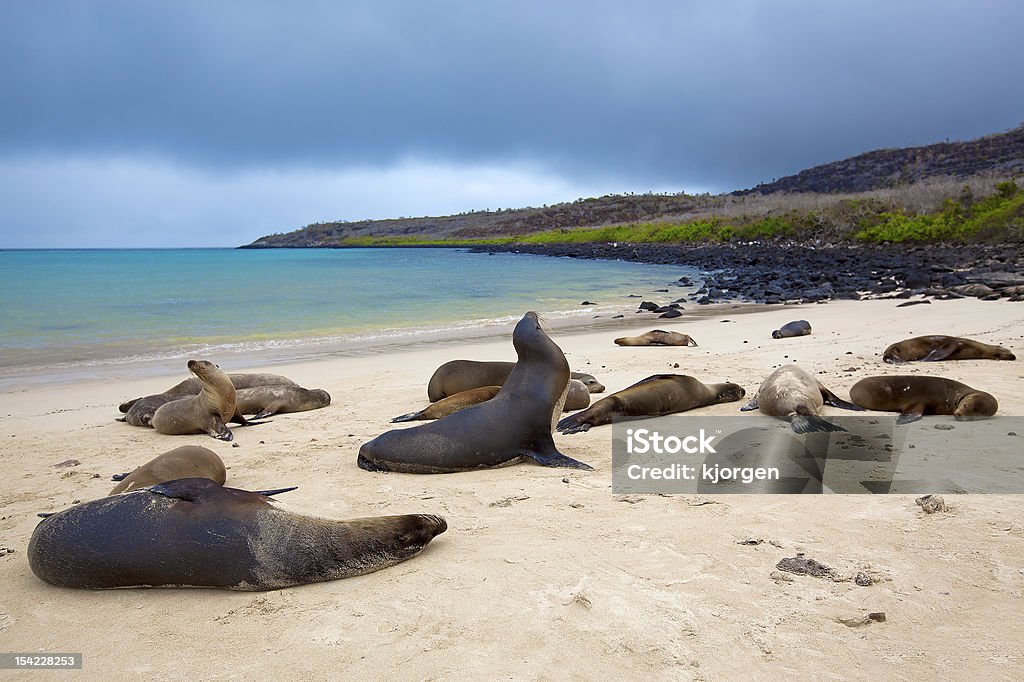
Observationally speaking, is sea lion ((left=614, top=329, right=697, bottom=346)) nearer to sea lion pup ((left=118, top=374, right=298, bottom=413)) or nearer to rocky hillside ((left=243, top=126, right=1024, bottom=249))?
sea lion pup ((left=118, top=374, right=298, bottom=413))

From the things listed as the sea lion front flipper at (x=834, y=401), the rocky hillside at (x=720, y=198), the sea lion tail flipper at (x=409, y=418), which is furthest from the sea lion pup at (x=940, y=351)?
the rocky hillside at (x=720, y=198)

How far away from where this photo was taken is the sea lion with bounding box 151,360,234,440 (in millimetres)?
7137

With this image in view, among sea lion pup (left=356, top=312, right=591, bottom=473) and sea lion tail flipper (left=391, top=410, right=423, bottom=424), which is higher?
sea lion pup (left=356, top=312, right=591, bottom=473)

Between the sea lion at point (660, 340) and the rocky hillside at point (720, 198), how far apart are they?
1650 inches

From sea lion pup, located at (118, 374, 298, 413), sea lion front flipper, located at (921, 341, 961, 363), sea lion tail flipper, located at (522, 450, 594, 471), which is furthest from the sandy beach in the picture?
sea lion front flipper, located at (921, 341, 961, 363)

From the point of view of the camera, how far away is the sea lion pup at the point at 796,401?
229 inches

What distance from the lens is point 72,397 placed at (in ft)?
30.3

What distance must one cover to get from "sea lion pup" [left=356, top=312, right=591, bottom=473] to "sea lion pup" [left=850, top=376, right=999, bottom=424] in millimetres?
2884

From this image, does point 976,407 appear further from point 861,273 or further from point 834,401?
point 861,273

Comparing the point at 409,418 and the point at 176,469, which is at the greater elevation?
the point at 176,469

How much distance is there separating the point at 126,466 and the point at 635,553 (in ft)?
14.4

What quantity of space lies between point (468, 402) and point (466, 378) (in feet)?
2.57

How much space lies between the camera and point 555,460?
534 centimetres

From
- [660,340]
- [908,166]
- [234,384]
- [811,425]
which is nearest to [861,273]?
[660,340]
